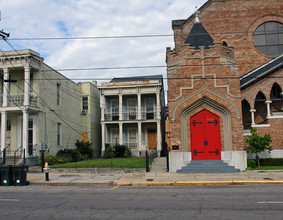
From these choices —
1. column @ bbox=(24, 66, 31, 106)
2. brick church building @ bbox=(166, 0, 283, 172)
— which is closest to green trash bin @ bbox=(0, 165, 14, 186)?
brick church building @ bbox=(166, 0, 283, 172)

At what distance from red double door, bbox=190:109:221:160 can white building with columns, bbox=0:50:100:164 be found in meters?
11.9

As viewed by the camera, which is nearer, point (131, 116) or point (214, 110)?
Answer: point (214, 110)

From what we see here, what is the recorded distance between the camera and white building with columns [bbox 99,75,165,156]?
30.7 meters

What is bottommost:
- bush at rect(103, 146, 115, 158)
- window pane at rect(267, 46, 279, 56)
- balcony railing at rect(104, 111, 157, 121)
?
bush at rect(103, 146, 115, 158)

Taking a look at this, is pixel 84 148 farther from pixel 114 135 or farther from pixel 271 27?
pixel 271 27

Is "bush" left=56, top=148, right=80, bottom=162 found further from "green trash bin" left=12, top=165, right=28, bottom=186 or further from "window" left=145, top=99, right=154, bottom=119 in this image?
"green trash bin" left=12, top=165, right=28, bottom=186

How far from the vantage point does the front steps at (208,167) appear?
16.5 meters

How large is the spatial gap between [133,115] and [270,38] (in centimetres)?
1576

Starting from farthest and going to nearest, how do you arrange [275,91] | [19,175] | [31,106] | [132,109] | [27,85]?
[132,109] < [31,106] < [27,85] < [275,91] < [19,175]

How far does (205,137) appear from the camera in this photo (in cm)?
1747

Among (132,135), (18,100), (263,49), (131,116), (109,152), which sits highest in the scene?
A: (263,49)

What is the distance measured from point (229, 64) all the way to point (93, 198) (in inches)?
474

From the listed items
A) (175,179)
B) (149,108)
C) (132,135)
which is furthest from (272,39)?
(175,179)

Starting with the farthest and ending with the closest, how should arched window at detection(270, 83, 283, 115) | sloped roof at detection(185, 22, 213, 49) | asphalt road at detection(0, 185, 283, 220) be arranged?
arched window at detection(270, 83, 283, 115)
sloped roof at detection(185, 22, 213, 49)
asphalt road at detection(0, 185, 283, 220)
